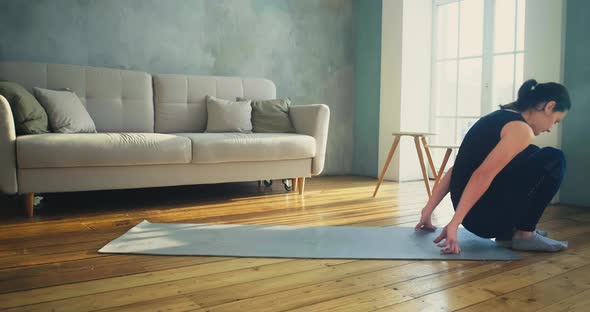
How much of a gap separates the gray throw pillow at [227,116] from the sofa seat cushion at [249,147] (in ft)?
1.22

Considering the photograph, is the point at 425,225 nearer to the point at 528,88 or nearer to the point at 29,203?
the point at 528,88

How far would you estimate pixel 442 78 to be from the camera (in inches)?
192

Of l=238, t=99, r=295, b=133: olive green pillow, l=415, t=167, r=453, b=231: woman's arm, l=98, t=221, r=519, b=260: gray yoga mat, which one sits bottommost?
l=98, t=221, r=519, b=260: gray yoga mat

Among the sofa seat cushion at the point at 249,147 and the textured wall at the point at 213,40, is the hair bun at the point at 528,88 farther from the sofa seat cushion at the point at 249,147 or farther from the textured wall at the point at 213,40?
the textured wall at the point at 213,40

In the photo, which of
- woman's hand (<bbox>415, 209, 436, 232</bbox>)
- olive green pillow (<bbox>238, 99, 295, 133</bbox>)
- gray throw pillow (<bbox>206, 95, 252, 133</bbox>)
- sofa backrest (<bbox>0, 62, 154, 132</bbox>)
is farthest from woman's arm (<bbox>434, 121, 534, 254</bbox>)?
sofa backrest (<bbox>0, 62, 154, 132</bbox>)

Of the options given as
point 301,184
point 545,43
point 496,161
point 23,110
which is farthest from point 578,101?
point 23,110

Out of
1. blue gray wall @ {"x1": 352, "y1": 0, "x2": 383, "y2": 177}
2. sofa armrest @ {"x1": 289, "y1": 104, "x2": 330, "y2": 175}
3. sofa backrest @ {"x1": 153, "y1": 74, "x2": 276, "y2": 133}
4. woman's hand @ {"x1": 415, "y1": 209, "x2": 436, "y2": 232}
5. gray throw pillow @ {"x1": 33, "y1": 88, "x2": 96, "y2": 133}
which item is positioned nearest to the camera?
woman's hand @ {"x1": 415, "y1": 209, "x2": 436, "y2": 232}

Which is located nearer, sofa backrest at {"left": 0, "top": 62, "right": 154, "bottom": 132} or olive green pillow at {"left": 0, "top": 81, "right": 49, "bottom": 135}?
olive green pillow at {"left": 0, "top": 81, "right": 49, "bottom": 135}

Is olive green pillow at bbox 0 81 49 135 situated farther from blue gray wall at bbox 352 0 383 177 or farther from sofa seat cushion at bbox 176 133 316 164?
blue gray wall at bbox 352 0 383 177

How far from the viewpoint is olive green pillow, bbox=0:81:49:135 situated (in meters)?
2.85

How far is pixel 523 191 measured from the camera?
2.10 meters

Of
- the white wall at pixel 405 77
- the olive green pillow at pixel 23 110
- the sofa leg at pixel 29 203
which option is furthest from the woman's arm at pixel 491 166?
the white wall at pixel 405 77

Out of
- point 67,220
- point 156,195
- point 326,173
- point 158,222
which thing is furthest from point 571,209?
point 67,220

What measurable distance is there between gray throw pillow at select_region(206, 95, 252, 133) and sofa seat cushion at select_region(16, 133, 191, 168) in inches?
25.5
